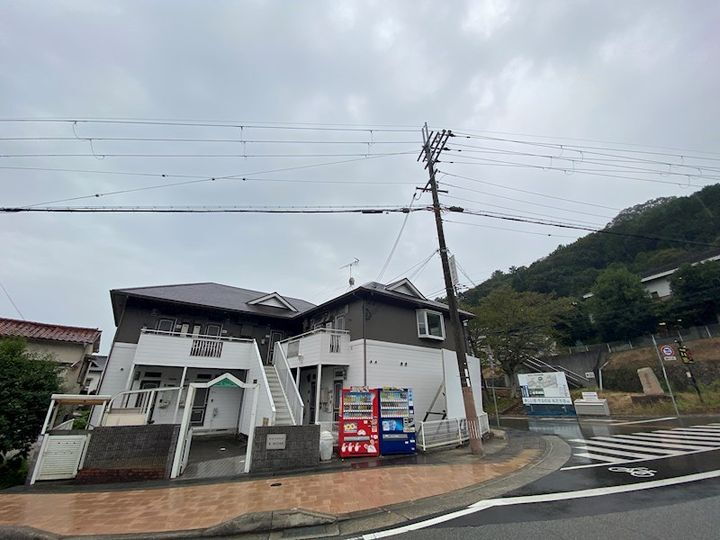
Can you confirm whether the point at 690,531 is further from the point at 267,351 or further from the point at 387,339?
the point at 267,351

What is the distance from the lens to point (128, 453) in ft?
23.3

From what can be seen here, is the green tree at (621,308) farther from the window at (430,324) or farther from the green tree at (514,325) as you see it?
the window at (430,324)

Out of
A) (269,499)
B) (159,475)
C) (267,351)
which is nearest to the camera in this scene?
(269,499)

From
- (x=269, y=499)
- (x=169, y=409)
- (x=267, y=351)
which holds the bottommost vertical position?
(x=269, y=499)

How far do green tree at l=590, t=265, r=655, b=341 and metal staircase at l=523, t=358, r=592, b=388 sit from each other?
6.38 m

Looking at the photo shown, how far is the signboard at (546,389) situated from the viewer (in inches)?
695

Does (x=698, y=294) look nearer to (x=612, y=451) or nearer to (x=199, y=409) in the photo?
(x=612, y=451)

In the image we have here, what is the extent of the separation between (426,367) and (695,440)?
29.0ft

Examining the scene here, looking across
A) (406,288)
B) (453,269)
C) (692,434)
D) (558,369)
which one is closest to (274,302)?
(406,288)

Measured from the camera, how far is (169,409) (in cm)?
1280

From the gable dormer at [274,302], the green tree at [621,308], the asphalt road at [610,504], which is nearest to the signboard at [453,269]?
the asphalt road at [610,504]

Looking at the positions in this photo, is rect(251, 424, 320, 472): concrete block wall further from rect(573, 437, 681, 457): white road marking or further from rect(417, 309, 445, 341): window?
rect(573, 437, 681, 457): white road marking

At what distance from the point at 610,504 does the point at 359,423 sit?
610cm

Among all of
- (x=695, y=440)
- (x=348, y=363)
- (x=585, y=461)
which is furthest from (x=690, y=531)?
(x=348, y=363)
